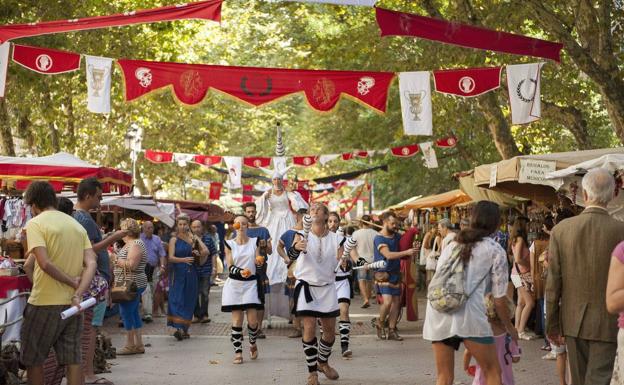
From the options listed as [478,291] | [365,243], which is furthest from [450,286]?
[365,243]

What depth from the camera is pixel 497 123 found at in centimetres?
2314

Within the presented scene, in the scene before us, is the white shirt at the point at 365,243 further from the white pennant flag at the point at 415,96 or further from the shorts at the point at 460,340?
the shorts at the point at 460,340

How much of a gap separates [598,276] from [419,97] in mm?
10665

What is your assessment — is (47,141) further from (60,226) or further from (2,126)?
(60,226)

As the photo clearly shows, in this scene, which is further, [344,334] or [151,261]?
[151,261]

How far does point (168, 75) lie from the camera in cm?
1589

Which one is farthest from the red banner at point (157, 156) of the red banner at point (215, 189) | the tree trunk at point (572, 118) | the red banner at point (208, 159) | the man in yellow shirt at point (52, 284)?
the man in yellow shirt at point (52, 284)

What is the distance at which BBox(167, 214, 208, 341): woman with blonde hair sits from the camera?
621 inches

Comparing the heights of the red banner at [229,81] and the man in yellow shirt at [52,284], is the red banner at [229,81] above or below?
above

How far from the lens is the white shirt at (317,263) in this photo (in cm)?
1096

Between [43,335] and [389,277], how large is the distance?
8.07 meters

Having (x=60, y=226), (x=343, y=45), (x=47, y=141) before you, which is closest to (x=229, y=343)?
(x=60, y=226)

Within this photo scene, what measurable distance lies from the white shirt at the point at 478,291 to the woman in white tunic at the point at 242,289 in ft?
19.2

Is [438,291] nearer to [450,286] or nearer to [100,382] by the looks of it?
[450,286]
